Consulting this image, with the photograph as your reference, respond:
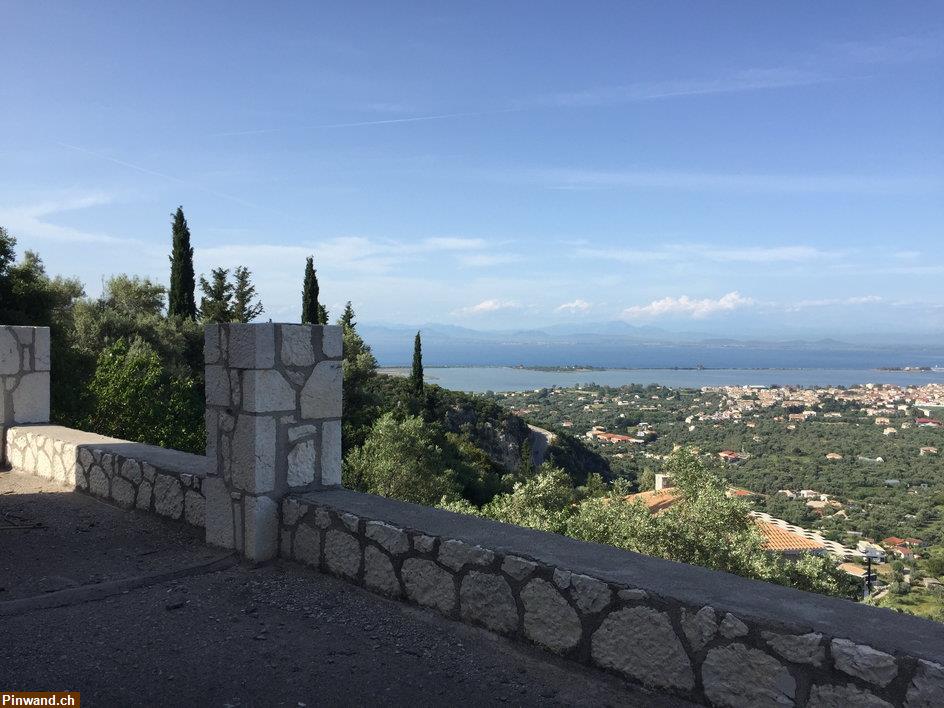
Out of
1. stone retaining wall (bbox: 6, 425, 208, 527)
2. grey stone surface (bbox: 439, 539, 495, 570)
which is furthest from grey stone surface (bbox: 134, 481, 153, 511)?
grey stone surface (bbox: 439, 539, 495, 570)

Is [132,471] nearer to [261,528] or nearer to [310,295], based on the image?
[261,528]

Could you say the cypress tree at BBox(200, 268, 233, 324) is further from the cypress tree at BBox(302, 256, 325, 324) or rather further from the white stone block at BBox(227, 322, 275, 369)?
the white stone block at BBox(227, 322, 275, 369)

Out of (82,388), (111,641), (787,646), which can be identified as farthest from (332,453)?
(82,388)

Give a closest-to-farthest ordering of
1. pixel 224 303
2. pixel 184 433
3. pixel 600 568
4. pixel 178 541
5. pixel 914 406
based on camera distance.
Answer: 1. pixel 600 568
2. pixel 178 541
3. pixel 184 433
4. pixel 224 303
5. pixel 914 406

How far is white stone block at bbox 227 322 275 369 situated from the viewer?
428 cm

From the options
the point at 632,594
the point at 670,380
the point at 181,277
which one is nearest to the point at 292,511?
the point at 632,594

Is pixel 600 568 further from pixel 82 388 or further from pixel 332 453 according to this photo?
pixel 82 388

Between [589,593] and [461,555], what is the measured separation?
73 cm

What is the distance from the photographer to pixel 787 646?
2305mm

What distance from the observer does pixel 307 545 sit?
14.0 feet

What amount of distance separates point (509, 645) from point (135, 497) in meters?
4.00

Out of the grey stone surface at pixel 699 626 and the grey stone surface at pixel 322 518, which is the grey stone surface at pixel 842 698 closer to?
the grey stone surface at pixel 699 626

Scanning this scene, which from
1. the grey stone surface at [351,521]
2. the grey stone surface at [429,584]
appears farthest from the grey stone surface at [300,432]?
the grey stone surface at [429,584]

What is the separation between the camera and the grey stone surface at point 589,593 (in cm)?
279
